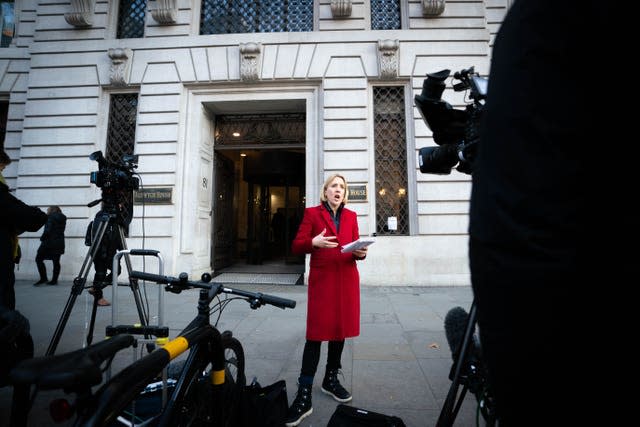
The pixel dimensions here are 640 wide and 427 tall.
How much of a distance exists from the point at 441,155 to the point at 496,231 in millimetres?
1065

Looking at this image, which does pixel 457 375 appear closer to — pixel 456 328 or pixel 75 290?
pixel 456 328

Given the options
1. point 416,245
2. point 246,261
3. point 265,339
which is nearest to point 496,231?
point 265,339

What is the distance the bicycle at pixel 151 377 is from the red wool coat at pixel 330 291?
71 centimetres

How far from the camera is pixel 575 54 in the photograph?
632 millimetres

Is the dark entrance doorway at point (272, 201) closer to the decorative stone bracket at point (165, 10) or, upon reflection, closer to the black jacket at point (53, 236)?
the decorative stone bracket at point (165, 10)

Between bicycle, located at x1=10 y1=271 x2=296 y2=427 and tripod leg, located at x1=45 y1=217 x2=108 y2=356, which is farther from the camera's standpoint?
tripod leg, located at x1=45 y1=217 x2=108 y2=356

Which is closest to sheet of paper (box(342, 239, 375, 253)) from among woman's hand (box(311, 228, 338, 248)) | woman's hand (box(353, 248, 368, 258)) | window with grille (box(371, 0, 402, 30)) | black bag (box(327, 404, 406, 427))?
woman's hand (box(311, 228, 338, 248))

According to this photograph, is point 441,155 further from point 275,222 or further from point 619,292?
point 275,222

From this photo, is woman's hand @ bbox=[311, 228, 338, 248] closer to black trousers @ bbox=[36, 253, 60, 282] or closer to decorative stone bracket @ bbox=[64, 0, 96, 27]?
black trousers @ bbox=[36, 253, 60, 282]

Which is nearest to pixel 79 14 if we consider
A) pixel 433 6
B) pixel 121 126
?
pixel 121 126

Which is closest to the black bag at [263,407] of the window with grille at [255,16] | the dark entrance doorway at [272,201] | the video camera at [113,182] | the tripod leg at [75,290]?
the tripod leg at [75,290]

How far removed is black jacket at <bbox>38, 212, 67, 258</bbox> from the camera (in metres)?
7.41

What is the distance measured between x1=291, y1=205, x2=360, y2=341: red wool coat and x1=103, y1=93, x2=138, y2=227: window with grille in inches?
322

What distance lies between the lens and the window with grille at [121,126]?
8.65 m
